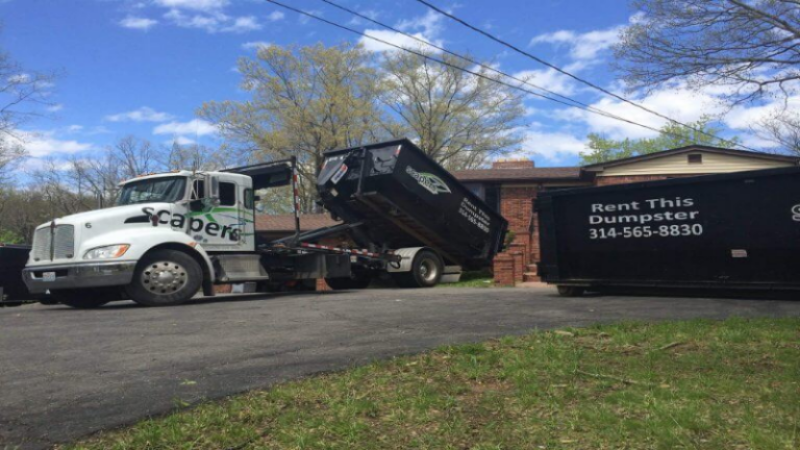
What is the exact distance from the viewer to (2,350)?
6.00 meters

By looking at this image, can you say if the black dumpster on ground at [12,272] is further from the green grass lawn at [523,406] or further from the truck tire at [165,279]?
the green grass lawn at [523,406]

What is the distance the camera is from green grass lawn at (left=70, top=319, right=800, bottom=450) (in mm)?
3365

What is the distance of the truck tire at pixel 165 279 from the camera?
9.95 meters

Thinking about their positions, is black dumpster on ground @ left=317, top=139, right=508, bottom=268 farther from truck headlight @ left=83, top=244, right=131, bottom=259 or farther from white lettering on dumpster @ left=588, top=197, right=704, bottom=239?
truck headlight @ left=83, top=244, right=131, bottom=259

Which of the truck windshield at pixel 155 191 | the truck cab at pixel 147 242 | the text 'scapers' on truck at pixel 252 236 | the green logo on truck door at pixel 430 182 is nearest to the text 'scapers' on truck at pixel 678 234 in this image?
the green logo on truck door at pixel 430 182

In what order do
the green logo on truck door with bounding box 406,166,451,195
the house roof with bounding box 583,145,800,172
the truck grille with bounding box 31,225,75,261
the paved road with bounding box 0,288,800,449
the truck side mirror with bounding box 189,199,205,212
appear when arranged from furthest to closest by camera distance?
the house roof with bounding box 583,145,800,172, the green logo on truck door with bounding box 406,166,451,195, the truck side mirror with bounding box 189,199,205,212, the truck grille with bounding box 31,225,75,261, the paved road with bounding box 0,288,800,449

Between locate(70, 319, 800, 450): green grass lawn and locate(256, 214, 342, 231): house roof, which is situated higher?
locate(256, 214, 342, 231): house roof

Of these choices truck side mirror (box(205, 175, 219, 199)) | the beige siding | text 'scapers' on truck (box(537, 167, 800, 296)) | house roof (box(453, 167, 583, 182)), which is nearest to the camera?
text 'scapers' on truck (box(537, 167, 800, 296))

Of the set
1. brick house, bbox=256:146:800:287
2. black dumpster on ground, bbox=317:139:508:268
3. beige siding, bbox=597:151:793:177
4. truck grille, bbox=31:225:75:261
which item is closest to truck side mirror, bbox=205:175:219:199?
truck grille, bbox=31:225:75:261

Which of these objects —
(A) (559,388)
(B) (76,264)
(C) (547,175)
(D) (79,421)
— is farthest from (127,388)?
(C) (547,175)

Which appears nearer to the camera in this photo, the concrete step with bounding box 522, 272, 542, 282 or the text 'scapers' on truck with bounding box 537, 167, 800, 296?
the text 'scapers' on truck with bounding box 537, 167, 800, 296

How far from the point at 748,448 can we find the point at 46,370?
4.95 meters

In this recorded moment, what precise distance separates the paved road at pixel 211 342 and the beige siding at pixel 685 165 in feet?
48.0

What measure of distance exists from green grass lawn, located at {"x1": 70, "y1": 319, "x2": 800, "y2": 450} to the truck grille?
23.5 ft
